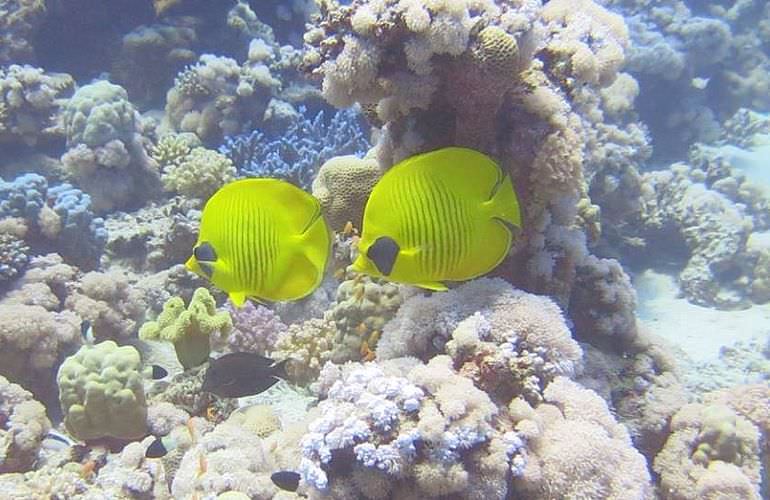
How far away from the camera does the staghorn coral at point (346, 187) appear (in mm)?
4250

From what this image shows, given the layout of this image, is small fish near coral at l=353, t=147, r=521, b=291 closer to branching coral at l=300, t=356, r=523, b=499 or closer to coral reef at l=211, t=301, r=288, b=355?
branching coral at l=300, t=356, r=523, b=499

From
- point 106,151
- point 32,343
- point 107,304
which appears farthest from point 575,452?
point 106,151

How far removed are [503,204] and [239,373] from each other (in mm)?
2054

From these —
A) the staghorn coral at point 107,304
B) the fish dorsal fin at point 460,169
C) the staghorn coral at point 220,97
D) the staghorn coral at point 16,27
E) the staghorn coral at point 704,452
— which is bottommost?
the staghorn coral at point 107,304

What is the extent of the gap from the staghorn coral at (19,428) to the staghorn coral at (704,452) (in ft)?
13.5

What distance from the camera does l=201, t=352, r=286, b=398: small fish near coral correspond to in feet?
11.7

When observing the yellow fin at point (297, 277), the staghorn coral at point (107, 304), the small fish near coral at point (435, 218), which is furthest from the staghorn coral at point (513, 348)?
the staghorn coral at point (107, 304)

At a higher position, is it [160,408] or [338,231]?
[338,231]

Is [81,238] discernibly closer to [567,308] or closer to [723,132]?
[567,308]

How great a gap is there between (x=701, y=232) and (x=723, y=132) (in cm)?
591

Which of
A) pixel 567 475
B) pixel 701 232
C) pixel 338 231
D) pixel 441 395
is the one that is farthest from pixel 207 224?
pixel 701 232

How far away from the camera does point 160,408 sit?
4438mm

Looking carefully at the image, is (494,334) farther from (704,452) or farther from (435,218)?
(704,452)

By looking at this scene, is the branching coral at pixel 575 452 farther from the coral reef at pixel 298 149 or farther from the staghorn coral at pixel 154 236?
the coral reef at pixel 298 149
